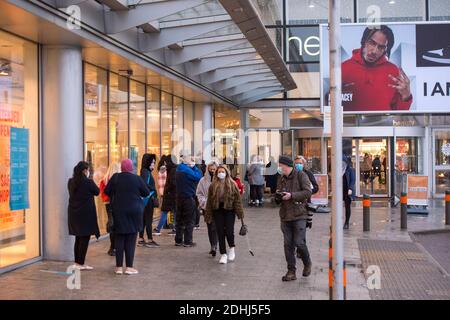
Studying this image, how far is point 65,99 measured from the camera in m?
8.96

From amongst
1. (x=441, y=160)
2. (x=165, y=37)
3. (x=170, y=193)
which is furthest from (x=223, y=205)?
(x=441, y=160)

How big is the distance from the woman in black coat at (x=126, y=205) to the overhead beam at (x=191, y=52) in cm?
426

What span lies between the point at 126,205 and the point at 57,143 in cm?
192

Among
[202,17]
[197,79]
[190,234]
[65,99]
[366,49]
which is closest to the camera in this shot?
[65,99]

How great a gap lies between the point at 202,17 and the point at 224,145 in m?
11.1

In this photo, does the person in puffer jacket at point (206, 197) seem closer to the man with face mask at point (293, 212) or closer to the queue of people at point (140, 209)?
the queue of people at point (140, 209)

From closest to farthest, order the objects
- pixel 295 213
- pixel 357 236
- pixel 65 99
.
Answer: pixel 295 213 < pixel 65 99 < pixel 357 236

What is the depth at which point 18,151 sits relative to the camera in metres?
8.58

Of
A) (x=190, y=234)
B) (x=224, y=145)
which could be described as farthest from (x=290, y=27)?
(x=190, y=234)

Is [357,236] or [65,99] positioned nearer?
[65,99]

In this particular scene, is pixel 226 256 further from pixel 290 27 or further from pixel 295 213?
pixel 290 27

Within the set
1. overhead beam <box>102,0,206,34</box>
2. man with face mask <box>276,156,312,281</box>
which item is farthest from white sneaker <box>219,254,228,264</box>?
overhead beam <box>102,0,206,34</box>

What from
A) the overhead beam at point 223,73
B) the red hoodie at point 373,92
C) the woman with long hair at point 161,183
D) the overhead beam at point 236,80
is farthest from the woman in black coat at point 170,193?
the red hoodie at point 373,92

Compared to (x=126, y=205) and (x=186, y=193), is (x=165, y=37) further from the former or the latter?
(x=126, y=205)
